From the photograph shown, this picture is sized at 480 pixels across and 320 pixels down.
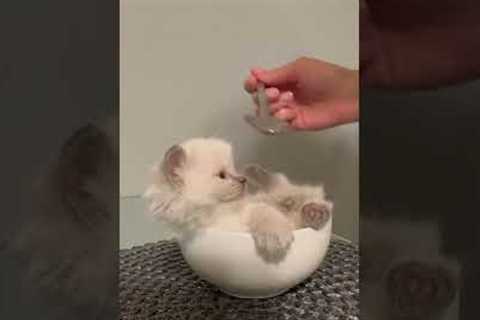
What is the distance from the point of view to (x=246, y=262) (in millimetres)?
760

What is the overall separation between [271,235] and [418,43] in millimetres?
342

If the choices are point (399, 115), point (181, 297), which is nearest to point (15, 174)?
point (399, 115)

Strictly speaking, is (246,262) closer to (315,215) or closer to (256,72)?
(315,215)

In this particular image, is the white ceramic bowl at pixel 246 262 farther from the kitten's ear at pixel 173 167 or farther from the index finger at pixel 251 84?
the index finger at pixel 251 84

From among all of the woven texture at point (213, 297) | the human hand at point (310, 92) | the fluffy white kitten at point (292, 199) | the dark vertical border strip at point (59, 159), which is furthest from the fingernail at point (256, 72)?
the dark vertical border strip at point (59, 159)

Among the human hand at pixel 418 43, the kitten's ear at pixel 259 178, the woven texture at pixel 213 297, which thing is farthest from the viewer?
the kitten's ear at pixel 259 178

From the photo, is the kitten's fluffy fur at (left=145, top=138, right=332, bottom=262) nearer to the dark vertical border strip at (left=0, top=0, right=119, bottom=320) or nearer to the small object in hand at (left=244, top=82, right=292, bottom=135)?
the small object in hand at (left=244, top=82, right=292, bottom=135)

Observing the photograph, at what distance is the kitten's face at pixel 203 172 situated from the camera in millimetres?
767

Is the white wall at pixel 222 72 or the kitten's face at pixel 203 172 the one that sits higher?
the white wall at pixel 222 72

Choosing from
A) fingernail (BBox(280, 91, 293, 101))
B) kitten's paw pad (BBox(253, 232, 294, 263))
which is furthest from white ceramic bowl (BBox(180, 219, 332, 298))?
A: fingernail (BBox(280, 91, 293, 101))

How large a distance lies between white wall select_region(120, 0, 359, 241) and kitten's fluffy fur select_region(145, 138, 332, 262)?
24 cm

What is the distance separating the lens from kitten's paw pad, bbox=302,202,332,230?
0.80m

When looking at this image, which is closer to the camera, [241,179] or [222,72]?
[241,179]

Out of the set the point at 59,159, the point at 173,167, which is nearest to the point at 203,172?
Result: the point at 173,167
